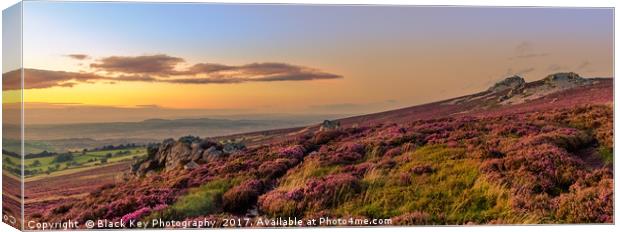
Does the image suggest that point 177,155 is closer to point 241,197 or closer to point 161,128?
point 161,128

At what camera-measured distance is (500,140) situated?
58.6ft

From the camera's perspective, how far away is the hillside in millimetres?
17062

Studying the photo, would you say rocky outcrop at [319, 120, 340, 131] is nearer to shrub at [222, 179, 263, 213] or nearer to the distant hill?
the distant hill

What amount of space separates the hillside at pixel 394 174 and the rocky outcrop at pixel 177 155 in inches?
0.7

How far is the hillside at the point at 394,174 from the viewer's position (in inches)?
672

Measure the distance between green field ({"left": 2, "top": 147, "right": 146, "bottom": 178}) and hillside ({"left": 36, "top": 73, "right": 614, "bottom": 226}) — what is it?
0.30 metres

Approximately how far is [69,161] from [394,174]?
5943 mm

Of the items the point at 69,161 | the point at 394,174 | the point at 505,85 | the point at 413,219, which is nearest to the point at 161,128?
the point at 69,161

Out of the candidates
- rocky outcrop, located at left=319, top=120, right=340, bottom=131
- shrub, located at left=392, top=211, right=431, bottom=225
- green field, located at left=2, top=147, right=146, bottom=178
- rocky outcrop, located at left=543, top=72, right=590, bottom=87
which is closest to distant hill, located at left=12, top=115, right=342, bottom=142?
rocky outcrop, located at left=319, top=120, right=340, bottom=131

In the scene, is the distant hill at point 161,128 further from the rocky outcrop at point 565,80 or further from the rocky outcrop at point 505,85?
the rocky outcrop at point 565,80

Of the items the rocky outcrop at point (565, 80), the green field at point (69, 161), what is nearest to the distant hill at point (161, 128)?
the green field at point (69, 161)

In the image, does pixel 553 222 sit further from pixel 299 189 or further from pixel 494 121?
pixel 299 189

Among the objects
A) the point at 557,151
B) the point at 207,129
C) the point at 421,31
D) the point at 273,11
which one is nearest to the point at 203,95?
the point at 207,129

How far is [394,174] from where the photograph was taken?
1738 centimetres
